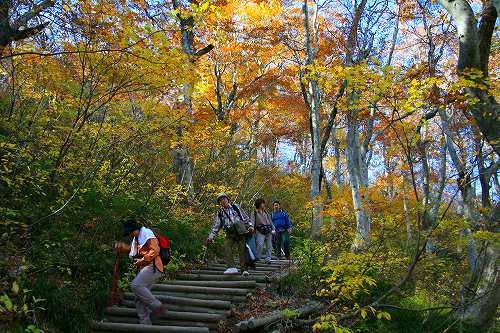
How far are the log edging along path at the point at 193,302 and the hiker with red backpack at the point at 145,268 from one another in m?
0.23

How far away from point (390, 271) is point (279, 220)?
10.4 feet

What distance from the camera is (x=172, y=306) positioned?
6.68 m

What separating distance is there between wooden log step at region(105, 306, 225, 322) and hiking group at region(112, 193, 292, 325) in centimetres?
20

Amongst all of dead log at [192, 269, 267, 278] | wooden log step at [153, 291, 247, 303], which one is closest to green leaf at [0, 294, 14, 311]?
wooden log step at [153, 291, 247, 303]

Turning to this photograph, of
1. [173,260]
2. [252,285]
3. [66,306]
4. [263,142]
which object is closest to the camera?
[66,306]

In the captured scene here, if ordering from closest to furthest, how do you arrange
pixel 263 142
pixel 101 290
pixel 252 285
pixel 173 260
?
pixel 101 290 < pixel 252 285 < pixel 173 260 < pixel 263 142

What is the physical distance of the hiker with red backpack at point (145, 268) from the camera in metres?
5.90

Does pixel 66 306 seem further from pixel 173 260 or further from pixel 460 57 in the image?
pixel 460 57

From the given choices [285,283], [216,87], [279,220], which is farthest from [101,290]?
[216,87]

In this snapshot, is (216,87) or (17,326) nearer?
(17,326)

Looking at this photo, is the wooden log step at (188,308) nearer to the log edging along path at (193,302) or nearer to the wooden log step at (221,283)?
the log edging along path at (193,302)

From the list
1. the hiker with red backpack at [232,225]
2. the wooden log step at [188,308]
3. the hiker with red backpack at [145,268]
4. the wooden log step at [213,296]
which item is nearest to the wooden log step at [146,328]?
the hiker with red backpack at [145,268]

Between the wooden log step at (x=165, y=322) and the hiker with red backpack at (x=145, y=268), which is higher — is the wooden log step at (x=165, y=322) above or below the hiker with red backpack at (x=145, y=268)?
below

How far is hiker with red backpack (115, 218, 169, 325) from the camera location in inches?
232
